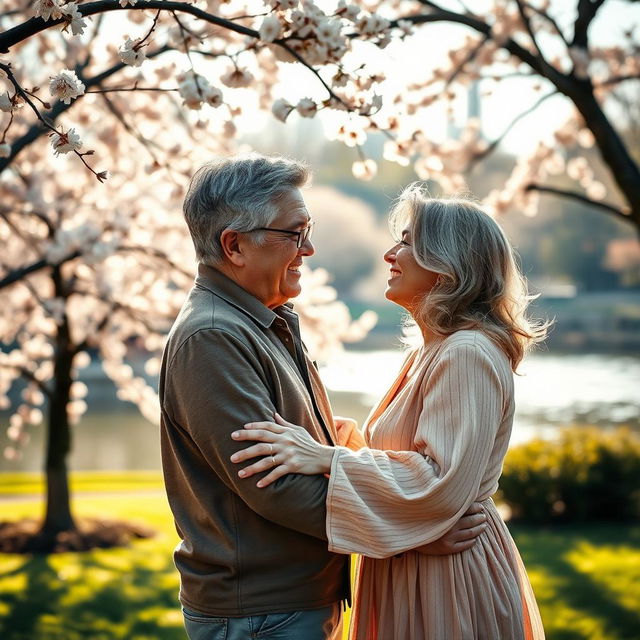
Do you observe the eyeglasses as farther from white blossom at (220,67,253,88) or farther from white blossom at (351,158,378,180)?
white blossom at (351,158,378,180)

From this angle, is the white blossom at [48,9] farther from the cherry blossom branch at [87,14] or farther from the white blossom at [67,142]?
the white blossom at [67,142]

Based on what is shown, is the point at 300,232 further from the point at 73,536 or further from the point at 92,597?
the point at 73,536

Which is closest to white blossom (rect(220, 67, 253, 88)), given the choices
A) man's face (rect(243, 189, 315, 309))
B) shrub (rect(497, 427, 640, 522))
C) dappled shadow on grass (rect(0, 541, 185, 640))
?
man's face (rect(243, 189, 315, 309))

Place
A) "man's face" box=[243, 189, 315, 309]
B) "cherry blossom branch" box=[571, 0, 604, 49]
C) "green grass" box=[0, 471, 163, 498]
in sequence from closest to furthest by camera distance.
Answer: "man's face" box=[243, 189, 315, 309] < "cherry blossom branch" box=[571, 0, 604, 49] < "green grass" box=[0, 471, 163, 498]

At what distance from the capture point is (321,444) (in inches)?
90.7

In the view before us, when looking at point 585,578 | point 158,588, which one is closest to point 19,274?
point 158,588

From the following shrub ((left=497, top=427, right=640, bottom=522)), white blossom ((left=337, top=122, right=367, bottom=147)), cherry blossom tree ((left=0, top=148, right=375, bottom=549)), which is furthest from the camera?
shrub ((left=497, top=427, right=640, bottom=522))

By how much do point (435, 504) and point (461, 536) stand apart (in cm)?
18

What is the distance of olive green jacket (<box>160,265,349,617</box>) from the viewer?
6.79ft

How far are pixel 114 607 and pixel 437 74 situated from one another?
15.4 ft

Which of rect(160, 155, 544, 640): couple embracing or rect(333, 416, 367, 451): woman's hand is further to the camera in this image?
rect(333, 416, 367, 451): woman's hand

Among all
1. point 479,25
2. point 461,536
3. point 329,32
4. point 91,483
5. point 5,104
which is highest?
point 479,25

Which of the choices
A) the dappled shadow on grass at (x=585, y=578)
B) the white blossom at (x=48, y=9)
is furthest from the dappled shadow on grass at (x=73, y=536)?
the white blossom at (x=48, y=9)

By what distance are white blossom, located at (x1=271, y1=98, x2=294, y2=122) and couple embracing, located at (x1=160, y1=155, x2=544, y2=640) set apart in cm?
43
